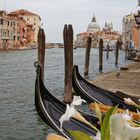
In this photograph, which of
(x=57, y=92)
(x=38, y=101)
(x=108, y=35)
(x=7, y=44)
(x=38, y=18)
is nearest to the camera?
(x=38, y=101)

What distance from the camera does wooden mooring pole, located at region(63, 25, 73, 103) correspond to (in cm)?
709

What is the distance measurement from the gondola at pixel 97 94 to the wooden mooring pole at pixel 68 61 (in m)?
1.42

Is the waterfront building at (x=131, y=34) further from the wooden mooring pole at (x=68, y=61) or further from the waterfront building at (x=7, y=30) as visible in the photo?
the wooden mooring pole at (x=68, y=61)

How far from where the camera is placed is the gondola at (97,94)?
179 inches

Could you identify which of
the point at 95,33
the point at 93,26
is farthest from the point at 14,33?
the point at 93,26

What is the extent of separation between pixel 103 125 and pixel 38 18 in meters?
90.1

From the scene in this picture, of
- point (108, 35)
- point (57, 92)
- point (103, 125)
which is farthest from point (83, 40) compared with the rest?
point (103, 125)

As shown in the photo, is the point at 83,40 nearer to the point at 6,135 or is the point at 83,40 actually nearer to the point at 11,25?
the point at 11,25

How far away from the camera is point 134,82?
8992mm

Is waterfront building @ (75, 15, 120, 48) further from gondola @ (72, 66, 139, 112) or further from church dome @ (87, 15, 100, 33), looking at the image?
gondola @ (72, 66, 139, 112)

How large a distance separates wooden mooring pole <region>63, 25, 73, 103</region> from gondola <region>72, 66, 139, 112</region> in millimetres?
1417

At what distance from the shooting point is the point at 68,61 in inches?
290

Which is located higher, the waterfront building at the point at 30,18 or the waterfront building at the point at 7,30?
the waterfront building at the point at 30,18

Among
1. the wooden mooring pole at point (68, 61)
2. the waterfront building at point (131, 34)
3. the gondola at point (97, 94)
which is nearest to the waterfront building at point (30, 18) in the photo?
the waterfront building at point (131, 34)
